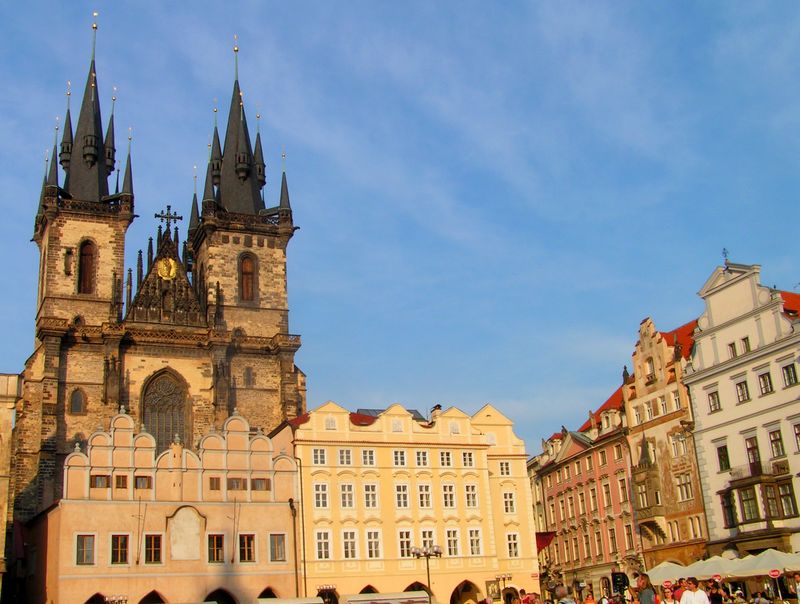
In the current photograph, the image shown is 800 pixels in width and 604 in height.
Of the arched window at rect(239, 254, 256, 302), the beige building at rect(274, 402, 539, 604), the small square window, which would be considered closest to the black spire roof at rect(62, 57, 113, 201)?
the arched window at rect(239, 254, 256, 302)

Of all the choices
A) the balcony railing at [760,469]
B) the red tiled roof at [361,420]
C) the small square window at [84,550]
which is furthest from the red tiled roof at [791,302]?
the small square window at [84,550]

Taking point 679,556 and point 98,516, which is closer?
point 98,516

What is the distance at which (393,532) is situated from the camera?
43.0m

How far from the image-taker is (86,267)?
56.2m

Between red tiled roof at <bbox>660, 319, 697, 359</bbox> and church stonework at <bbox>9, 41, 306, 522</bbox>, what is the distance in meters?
20.7

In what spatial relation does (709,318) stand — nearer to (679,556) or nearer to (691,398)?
(691,398)

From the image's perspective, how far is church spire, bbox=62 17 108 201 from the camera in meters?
58.3

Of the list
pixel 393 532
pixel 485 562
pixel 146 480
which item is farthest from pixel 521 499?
pixel 146 480

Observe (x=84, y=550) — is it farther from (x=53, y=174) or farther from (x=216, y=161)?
(x=216, y=161)

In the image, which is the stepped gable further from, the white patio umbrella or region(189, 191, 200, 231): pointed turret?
the white patio umbrella

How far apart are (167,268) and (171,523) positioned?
22487 millimetres

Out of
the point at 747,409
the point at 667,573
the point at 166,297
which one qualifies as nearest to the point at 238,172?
the point at 166,297

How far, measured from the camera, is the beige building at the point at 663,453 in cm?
4391

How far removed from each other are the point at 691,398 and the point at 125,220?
109 feet
